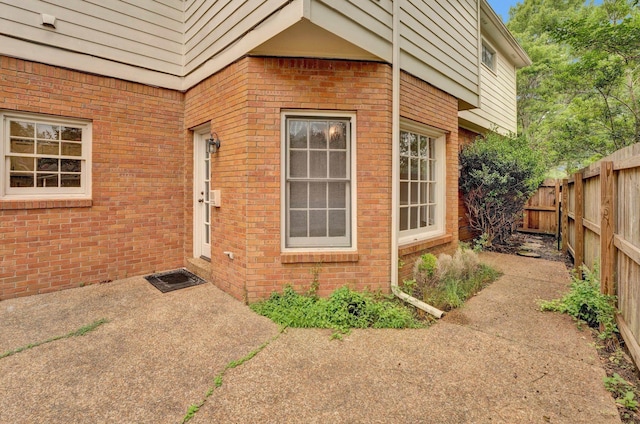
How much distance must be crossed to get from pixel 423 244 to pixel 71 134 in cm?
566

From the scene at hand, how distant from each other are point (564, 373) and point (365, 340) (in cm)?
168

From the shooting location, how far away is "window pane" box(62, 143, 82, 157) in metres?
4.50

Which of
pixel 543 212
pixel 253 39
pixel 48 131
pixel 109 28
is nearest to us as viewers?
pixel 253 39

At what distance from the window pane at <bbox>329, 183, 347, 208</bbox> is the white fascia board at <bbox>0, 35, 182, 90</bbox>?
134 inches

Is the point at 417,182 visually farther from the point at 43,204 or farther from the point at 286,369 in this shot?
the point at 43,204

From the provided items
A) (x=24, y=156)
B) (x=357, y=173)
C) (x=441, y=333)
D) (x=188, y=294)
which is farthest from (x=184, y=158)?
(x=441, y=333)

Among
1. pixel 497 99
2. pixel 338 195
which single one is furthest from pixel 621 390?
pixel 497 99

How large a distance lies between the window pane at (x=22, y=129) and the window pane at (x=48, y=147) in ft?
0.51

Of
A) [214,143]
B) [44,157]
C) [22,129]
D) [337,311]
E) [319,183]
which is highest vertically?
[22,129]

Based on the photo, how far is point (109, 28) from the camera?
15.2 ft

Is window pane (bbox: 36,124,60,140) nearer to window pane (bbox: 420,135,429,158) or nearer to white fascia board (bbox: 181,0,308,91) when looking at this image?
white fascia board (bbox: 181,0,308,91)

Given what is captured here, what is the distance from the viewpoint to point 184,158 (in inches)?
215

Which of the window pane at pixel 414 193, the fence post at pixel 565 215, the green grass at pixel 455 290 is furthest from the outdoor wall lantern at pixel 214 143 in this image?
the fence post at pixel 565 215

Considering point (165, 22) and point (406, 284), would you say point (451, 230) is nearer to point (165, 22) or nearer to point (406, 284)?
point (406, 284)
